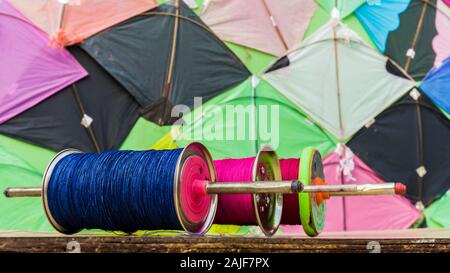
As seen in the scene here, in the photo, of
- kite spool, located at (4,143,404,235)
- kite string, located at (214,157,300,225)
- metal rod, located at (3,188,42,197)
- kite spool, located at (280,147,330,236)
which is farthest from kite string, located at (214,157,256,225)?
metal rod, located at (3,188,42,197)

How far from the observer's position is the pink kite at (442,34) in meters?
6.89

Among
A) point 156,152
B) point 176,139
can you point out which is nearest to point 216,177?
point 156,152

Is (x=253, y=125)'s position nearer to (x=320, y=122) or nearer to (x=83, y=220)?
(x=320, y=122)

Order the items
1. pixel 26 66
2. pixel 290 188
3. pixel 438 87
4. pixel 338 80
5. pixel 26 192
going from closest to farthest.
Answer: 1. pixel 290 188
2. pixel 26 192
3. pixel 26 66
4. pixel 338 80
5. pixel 438 87

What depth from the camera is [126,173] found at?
3.17 m

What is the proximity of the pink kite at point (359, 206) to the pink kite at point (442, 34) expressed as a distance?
4.98ft

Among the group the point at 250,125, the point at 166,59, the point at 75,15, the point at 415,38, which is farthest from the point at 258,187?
the point at 415,38

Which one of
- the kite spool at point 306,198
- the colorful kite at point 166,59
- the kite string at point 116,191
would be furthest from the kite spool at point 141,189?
the colorful kite at point 166,59

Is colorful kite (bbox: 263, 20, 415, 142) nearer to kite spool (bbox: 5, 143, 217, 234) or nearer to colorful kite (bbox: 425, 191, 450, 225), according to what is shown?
colorful kite (bbox: 425, 191, 450, 225)

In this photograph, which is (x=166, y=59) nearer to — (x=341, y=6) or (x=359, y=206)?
(x=341, y=6)

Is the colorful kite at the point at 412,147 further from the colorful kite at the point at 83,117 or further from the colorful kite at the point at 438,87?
the colorful kite at the point at 83,117

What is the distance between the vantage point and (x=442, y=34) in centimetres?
696

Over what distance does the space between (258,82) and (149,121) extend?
1.24 meters

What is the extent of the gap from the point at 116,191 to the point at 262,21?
3.89 meters
